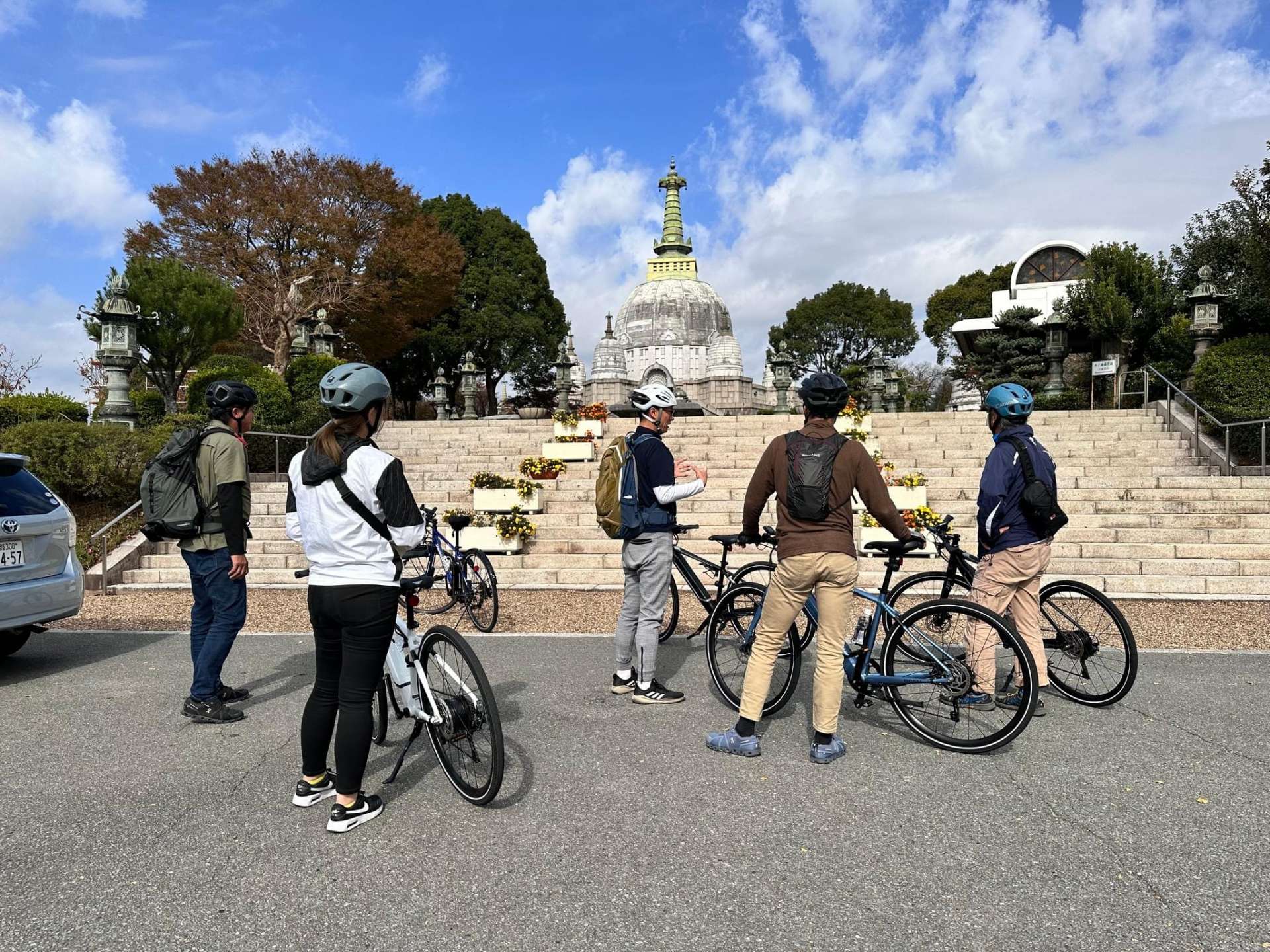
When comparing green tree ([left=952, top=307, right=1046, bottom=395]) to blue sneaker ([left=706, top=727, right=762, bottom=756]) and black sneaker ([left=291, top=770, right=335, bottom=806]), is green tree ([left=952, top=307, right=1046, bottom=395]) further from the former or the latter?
black sneaker ([left=291, top=770, right=335, bottom=806])

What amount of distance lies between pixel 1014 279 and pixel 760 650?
42636mm

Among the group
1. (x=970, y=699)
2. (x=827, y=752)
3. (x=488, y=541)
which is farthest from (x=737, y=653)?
(x=488, y=541)

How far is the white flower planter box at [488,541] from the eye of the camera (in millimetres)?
10797

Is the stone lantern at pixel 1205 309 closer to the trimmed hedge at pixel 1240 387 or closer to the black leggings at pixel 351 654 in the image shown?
the trimmed hedge at pixel 1240 387

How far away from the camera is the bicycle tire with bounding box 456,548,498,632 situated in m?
7.57

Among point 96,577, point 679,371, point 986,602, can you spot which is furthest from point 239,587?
point 679,371

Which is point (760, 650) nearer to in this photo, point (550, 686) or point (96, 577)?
point (550, 686)

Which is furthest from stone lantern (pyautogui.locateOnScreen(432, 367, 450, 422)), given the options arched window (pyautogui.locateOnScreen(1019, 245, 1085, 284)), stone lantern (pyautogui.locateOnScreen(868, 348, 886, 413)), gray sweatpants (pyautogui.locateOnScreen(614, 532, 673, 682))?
gray sweatpants (pyautogui.locateOnScreen(614, 532, 673, 682))

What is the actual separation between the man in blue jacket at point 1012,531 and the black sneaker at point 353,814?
3488 millimetres

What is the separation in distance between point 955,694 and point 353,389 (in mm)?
3437

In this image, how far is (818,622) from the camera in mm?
3980

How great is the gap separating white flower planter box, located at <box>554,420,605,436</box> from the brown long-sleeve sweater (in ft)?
38.0

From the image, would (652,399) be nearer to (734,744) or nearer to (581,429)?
(734,744)

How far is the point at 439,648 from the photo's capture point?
366 cm
